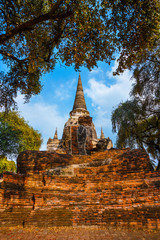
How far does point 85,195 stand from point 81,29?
5855 mm

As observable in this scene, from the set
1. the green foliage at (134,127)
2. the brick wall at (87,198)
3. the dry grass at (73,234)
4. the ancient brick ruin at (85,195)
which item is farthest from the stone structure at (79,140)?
the dry grass at (73,234)

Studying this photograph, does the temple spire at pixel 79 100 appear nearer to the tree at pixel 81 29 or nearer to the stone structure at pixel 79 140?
the stone structure at pixel 79 140

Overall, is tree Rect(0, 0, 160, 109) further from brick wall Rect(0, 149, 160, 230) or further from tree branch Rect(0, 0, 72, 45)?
brick wall Rect(0, 149, 160, 230)

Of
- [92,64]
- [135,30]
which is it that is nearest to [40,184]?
[92,64]

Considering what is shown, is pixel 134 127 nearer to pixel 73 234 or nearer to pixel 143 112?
pixel 143 112

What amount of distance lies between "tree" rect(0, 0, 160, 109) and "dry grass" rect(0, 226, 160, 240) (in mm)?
5787

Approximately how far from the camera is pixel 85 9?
5312 millimetres

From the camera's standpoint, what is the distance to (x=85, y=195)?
528cm

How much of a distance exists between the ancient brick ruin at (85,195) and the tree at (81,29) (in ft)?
14.4

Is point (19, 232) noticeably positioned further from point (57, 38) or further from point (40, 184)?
point (57, 38)

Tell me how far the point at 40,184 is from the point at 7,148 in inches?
576

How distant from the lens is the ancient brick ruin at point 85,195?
15.0ft

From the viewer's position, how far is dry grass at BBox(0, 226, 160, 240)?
365 centimetres

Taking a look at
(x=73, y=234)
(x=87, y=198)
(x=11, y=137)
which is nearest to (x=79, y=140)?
(x=87, y=198)
